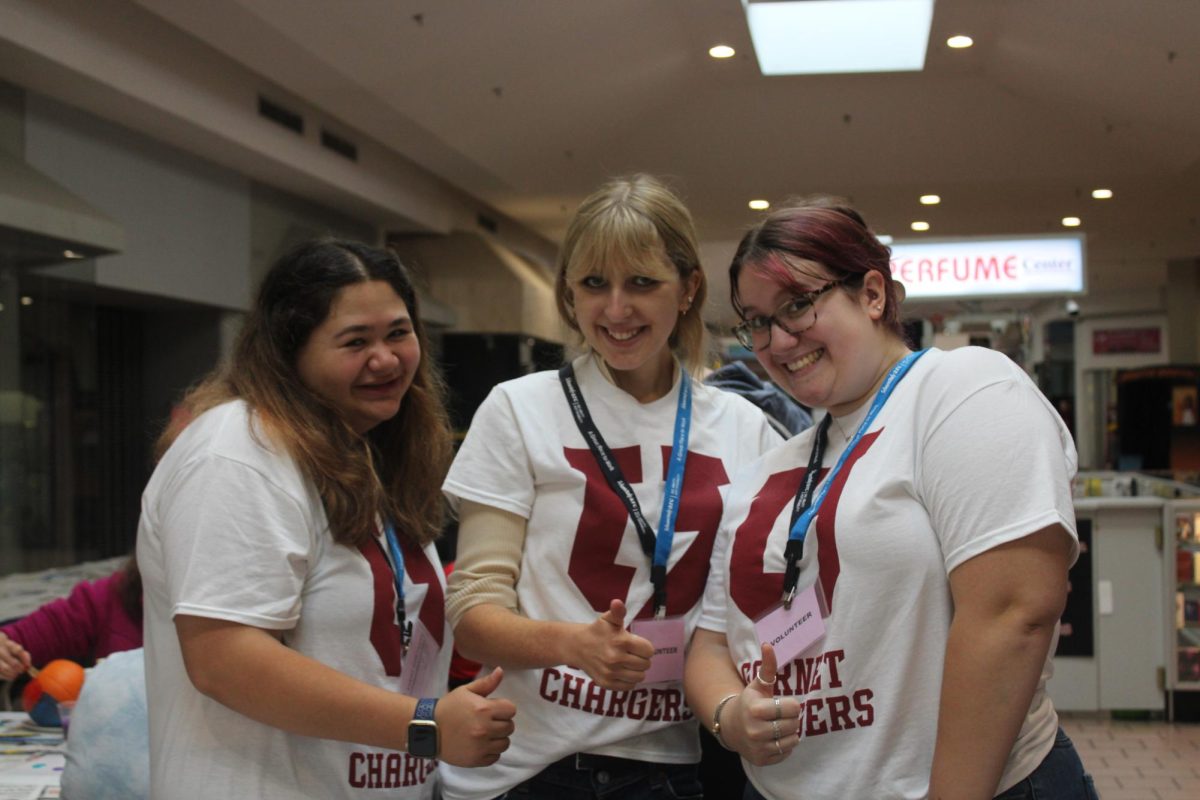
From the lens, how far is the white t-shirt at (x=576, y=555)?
1681mm

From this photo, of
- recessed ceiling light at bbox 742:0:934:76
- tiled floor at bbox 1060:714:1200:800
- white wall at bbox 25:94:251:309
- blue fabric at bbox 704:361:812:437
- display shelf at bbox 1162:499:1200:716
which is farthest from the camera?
recessed ceiling light at bbox 742:0:934:76

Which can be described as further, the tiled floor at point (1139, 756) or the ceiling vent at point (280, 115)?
the ceiling vent at point (280, 115)

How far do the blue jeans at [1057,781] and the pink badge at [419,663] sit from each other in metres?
0.86

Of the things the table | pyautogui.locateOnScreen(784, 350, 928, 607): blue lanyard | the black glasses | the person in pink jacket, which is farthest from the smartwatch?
the person in pink jacket

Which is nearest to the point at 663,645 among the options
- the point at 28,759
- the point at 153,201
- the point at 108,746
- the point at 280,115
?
the point at 108,746

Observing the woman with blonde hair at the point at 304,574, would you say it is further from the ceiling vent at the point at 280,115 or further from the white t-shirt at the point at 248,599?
the ceiling vent at the point at 280,115

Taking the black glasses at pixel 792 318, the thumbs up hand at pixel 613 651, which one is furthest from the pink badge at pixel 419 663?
the black glasses at pixel 792 318

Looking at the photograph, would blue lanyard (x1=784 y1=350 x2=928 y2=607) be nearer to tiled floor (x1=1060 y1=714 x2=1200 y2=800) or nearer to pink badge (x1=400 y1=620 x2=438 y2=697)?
pink badge (x1=400 y1=620 x2=438 y2=697)

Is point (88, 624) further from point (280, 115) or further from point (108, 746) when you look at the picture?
point (280, 115)

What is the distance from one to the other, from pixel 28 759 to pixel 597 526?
1.71 meters

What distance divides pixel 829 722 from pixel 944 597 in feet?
0.72

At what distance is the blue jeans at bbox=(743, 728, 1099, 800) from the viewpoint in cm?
132

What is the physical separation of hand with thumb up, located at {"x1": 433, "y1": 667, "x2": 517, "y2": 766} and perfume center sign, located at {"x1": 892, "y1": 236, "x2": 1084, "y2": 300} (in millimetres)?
5656

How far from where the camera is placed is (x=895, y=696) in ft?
4.40
